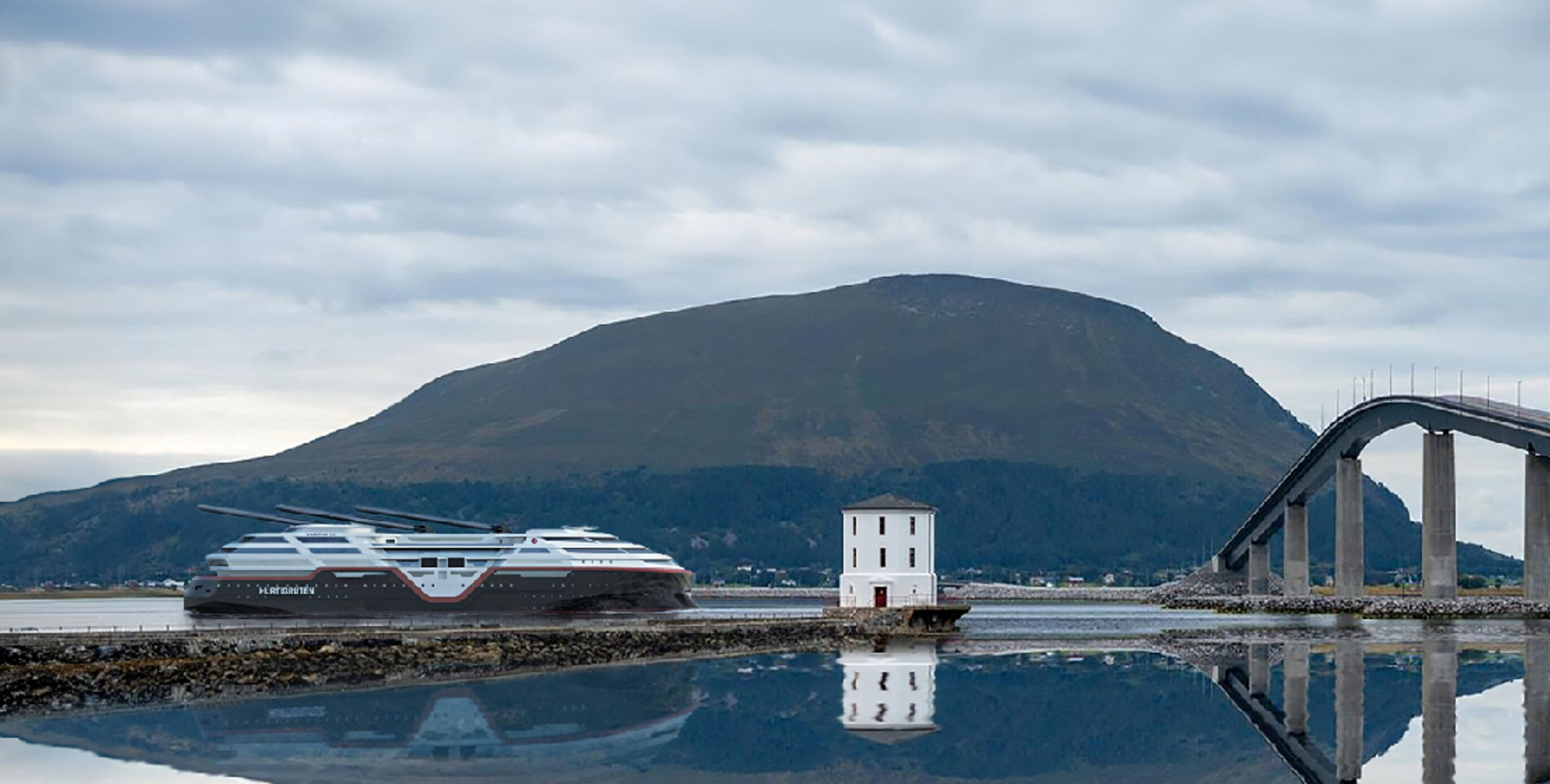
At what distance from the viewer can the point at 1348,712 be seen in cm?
4522

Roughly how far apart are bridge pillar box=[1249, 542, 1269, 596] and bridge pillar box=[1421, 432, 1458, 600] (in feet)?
211

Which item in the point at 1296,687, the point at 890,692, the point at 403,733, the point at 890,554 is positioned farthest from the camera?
the point at 890,554

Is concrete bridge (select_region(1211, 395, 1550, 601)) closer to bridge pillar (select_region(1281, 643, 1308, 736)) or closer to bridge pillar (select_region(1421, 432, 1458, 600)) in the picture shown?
→ bridge pillar (select_region(1421, 432, 1458, 600))

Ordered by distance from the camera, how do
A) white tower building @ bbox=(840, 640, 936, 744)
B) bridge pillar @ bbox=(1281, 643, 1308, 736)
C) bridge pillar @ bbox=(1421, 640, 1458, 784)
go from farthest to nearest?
bridge pillar @ bbox=(1281, 643, 1308, 736), white tower building @ bbox=(840, 640, 936, 744), bridge pillar @ bbox=(1421, 640, 1458, 784)

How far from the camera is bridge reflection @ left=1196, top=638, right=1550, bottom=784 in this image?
35438 mm

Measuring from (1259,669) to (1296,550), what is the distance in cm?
8484

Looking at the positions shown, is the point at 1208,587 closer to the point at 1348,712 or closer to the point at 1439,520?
the point at 1439,520

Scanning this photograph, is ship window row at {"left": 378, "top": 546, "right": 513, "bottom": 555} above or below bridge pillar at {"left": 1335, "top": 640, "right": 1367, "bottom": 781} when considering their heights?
above

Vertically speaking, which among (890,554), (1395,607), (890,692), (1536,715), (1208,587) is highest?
(890,554)

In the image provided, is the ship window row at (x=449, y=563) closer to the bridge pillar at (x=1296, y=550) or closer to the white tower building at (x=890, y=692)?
the white tower building at (x=890, y=692)

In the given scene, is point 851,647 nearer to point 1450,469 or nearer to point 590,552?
point 590,552

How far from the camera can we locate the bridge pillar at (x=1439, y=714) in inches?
1373

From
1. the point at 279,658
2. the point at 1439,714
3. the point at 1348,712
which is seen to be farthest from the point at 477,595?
the point at 1439,714

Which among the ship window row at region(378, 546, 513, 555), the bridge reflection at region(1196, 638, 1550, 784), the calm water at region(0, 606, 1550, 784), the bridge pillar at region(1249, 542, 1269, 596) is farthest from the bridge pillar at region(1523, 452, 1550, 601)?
the bridge pillar at region(1249, 542, 1269, 596)
